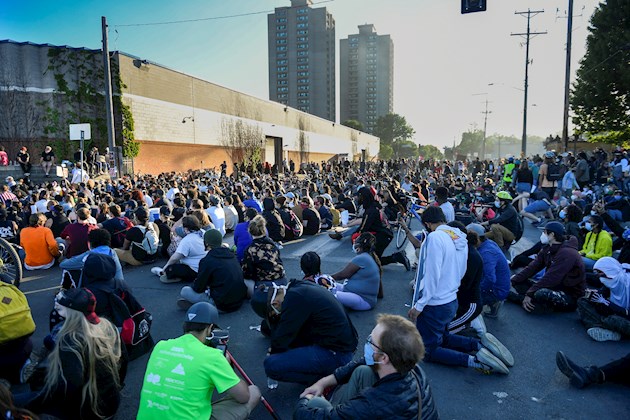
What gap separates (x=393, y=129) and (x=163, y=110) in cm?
8548

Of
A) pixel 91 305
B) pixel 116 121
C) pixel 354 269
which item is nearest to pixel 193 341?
pixel 91 305

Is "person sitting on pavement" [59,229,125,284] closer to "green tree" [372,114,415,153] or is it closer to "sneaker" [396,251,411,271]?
"sneaker" [396,251,411,271]

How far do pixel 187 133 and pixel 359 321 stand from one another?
29501 millimetres

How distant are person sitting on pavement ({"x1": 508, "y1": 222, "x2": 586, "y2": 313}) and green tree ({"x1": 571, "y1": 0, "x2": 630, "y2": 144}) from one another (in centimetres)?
2542

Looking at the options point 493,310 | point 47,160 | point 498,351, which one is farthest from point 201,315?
point 47,160

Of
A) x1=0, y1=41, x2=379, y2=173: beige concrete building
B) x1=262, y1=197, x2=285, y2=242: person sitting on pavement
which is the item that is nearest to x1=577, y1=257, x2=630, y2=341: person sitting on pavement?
x1=262, y1=197, x2=285, y2=242: person sitting on pavement

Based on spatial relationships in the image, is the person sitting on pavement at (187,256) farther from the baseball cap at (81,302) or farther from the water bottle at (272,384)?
the baseball cap at (81,302)

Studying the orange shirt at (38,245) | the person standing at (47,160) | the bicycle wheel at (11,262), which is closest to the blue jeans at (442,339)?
the bicycle wheel at (11,262)

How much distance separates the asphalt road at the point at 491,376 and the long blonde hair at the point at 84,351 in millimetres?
833

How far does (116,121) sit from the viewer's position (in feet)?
85.9

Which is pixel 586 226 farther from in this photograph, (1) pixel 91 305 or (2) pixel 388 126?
(2) pixel 388 126

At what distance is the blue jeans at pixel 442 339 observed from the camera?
4398 mm

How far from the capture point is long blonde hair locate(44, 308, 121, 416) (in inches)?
120

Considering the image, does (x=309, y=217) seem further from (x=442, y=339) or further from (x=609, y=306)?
(x=609, y=306)
